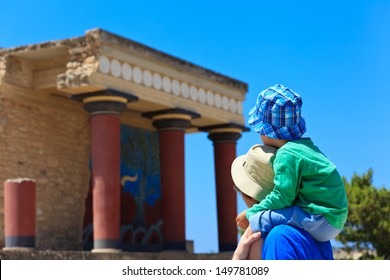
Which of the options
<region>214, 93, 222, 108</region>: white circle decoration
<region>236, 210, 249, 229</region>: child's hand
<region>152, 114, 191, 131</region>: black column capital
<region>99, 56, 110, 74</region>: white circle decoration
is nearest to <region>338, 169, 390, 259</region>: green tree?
<region>214, 93, 222, 108</region>: white circle decoration

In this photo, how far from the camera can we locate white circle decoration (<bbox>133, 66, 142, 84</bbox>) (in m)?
15.4

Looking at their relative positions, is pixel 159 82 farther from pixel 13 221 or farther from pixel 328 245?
pixel 328 245

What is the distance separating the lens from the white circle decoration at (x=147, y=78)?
15789mm

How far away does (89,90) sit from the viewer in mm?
14406

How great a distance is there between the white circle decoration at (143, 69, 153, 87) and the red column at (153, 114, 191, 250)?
1.22m

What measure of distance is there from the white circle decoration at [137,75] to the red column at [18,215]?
3761mm

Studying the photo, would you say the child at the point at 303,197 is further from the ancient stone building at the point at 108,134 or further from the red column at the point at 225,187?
the red column at the point at 225,187

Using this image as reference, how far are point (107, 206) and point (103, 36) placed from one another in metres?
3.44

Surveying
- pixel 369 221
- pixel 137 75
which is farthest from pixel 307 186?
pixel 369 221

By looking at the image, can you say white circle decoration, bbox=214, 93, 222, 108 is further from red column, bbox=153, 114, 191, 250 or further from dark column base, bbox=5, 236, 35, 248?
dark column base, bbox=5, 236, 35, 248

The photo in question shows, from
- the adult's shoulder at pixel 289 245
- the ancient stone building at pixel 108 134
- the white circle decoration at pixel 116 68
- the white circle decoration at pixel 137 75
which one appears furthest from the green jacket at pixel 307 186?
the white circle decoration at pixel 137 75

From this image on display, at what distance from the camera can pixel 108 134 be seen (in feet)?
48.1

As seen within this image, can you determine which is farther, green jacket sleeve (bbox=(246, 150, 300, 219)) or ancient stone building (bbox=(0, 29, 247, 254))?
ancient stone building (bbox=(0, 29, 247, 254))

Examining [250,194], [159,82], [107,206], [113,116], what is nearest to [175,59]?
[159,82]
